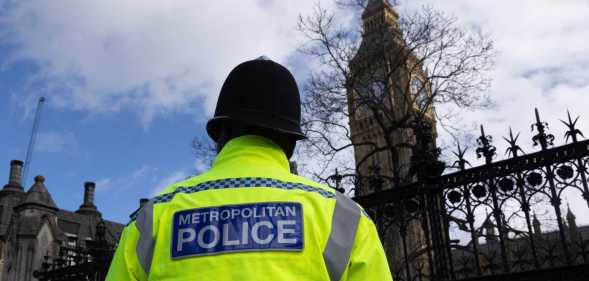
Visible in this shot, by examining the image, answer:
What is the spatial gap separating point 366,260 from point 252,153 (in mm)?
582

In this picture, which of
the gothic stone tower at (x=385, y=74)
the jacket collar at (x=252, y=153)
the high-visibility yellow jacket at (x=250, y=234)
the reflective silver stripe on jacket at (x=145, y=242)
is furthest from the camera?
the gothic stone tower at (x=385, y=74)

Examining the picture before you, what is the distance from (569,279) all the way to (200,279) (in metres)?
4.45

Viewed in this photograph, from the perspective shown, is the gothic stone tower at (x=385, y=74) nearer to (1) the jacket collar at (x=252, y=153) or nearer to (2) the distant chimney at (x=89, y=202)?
(1) the jacket collar at (x=252, y=153)

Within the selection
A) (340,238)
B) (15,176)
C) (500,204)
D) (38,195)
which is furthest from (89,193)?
(340,238)

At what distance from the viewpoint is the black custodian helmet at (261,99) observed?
2.14 meters

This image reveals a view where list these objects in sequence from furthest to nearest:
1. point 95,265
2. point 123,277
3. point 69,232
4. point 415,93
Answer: point 69,232
point 415,93
point 95,265
point 123,277

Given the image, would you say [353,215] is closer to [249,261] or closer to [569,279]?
[249,261]

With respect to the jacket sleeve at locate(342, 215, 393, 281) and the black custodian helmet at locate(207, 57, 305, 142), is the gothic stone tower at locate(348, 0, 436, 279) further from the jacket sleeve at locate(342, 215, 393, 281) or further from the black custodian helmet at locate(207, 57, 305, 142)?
the jacket sleeve at locate(342, 215, 393, 281)

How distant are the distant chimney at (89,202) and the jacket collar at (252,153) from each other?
4487 centimetres

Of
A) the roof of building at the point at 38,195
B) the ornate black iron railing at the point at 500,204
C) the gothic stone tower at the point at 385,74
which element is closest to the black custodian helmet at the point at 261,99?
the ornate black iron railing at the point at 500,204

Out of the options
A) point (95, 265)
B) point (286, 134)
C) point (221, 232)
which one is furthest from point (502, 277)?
point (95, 265)

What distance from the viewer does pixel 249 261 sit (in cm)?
167

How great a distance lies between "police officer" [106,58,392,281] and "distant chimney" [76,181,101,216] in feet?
147

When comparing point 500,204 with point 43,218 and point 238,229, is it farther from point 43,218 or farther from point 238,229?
point 43,218
